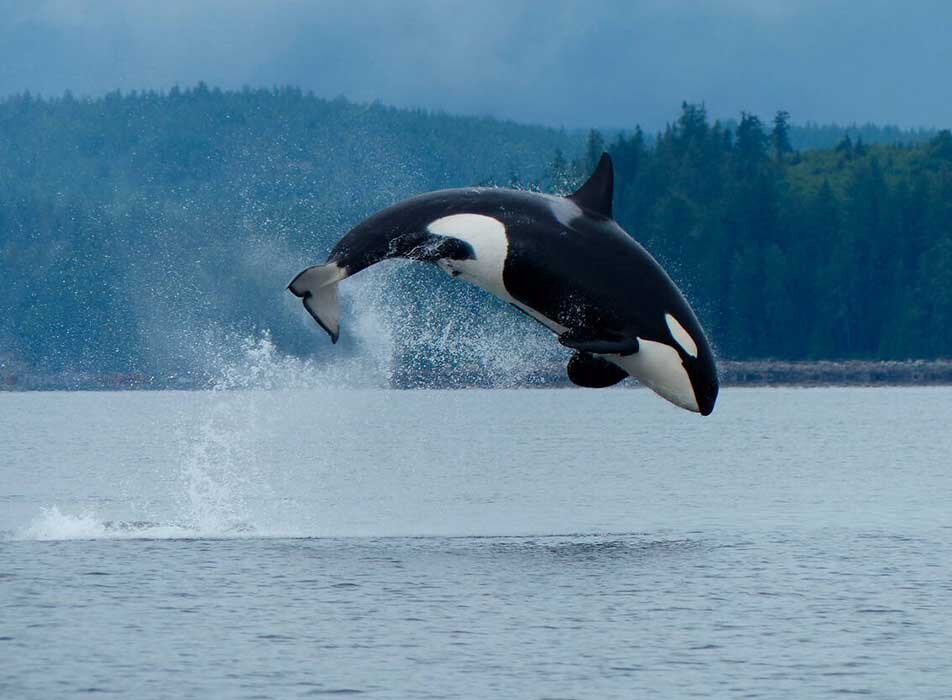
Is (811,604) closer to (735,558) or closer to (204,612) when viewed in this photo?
(735,558)

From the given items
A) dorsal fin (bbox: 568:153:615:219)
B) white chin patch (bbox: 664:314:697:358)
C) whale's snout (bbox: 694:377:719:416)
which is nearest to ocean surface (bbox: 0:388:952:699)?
whale's snout (bbox: 694:377:719:416)

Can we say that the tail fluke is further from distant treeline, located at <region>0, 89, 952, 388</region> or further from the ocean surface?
distant treeline, located at <region>0, 89, 952, 388</region>

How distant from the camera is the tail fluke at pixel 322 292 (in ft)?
54.5

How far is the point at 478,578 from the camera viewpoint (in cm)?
2681

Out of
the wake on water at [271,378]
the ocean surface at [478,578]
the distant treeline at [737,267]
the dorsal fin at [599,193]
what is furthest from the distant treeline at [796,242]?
the dorsal fin at [599,193]

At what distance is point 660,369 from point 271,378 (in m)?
183

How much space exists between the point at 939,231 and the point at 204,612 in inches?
5764

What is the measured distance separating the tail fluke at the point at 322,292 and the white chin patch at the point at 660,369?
8.82 ft

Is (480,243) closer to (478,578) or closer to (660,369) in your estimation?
(660,369)

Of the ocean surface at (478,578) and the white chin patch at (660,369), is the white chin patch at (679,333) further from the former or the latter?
the ocean surface at (478,578)

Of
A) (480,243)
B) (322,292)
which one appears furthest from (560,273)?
(322,292)

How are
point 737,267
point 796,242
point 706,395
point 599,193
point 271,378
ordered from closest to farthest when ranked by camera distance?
1. point 706,395
2. point 599,193
3. point 737,267
4. point 796,242
5. point 271,378

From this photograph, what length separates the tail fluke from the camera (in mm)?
16625

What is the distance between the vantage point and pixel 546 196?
57.9 feet
